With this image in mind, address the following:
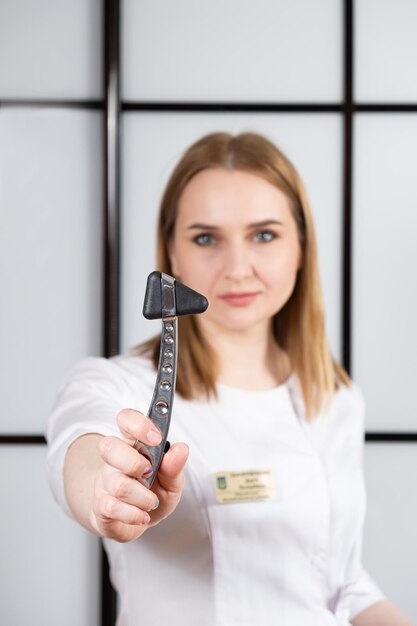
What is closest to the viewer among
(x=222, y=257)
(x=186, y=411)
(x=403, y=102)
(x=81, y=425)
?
(x=81, y=425)

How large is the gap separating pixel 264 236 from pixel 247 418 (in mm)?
341

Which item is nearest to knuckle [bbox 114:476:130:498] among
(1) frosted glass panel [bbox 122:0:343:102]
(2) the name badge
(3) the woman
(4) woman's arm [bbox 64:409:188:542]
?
(4) woman's arm [bbox 64:409:188:542]

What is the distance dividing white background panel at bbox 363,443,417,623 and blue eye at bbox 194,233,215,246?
1.70 ft

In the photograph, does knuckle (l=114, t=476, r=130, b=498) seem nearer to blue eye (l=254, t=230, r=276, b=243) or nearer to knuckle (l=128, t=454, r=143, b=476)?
knuckle (l=128, t=454, r=143, b=476)

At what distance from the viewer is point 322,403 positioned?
1.44m

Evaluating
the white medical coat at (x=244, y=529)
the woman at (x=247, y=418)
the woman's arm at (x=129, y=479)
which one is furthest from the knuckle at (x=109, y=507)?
the white medical coat at (x=244, y=529)

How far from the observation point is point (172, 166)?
1515mm

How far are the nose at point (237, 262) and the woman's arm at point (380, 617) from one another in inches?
25.0

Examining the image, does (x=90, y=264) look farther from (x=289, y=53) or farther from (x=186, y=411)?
(x=289, y=53)

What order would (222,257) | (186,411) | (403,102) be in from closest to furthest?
(186,411) < (222,257) < (403,102)

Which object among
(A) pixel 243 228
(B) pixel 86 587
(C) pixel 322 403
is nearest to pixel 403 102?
(A) pixel 243 228

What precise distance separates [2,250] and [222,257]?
44 centimetres

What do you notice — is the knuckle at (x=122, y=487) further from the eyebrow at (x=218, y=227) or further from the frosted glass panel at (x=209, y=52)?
the frosted glass panel at (x=209, y=52)

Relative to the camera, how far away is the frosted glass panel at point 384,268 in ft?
5.02
